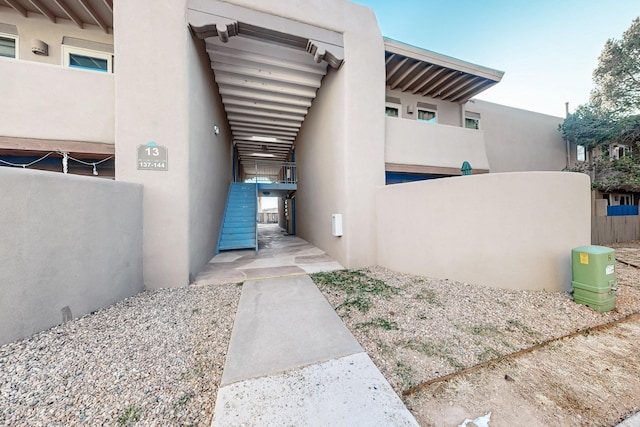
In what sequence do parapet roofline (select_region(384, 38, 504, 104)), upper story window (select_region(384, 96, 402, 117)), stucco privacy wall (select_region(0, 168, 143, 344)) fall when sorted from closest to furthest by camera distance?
stucco privacy wall (select_region(0, 168, 143, 344)) < parapet roofline (select_region(384, 38, 504, 104)) < upper story window (select_region(384, 96, 402, 117))

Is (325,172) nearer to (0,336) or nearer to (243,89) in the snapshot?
(243,89)

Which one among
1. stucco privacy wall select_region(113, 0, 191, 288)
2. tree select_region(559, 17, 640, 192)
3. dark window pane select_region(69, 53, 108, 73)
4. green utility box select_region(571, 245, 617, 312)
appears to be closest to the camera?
green utility box select_region(571, 245, 617, 312)

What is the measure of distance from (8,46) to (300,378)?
29.8 ft

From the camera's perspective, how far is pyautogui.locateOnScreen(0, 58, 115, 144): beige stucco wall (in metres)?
3.80

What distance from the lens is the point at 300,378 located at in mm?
1836

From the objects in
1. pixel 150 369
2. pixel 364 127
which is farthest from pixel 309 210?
pixel 150 369

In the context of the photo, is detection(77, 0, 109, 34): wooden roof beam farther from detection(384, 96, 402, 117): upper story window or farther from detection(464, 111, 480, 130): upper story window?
detection(464, 111, 480, 130): upper story window

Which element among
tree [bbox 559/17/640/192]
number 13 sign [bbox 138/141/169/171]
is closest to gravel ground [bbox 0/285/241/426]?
number 13 sign [bbox 138/141/169/171]

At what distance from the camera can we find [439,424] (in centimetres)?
148

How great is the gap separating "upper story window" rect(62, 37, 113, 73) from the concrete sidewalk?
6987 mm

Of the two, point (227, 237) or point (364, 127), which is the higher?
point (364, 127)

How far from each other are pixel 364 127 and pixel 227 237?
559 cm

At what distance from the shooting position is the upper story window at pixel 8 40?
473 centimetres

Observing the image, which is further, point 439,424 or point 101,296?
point 101,296
